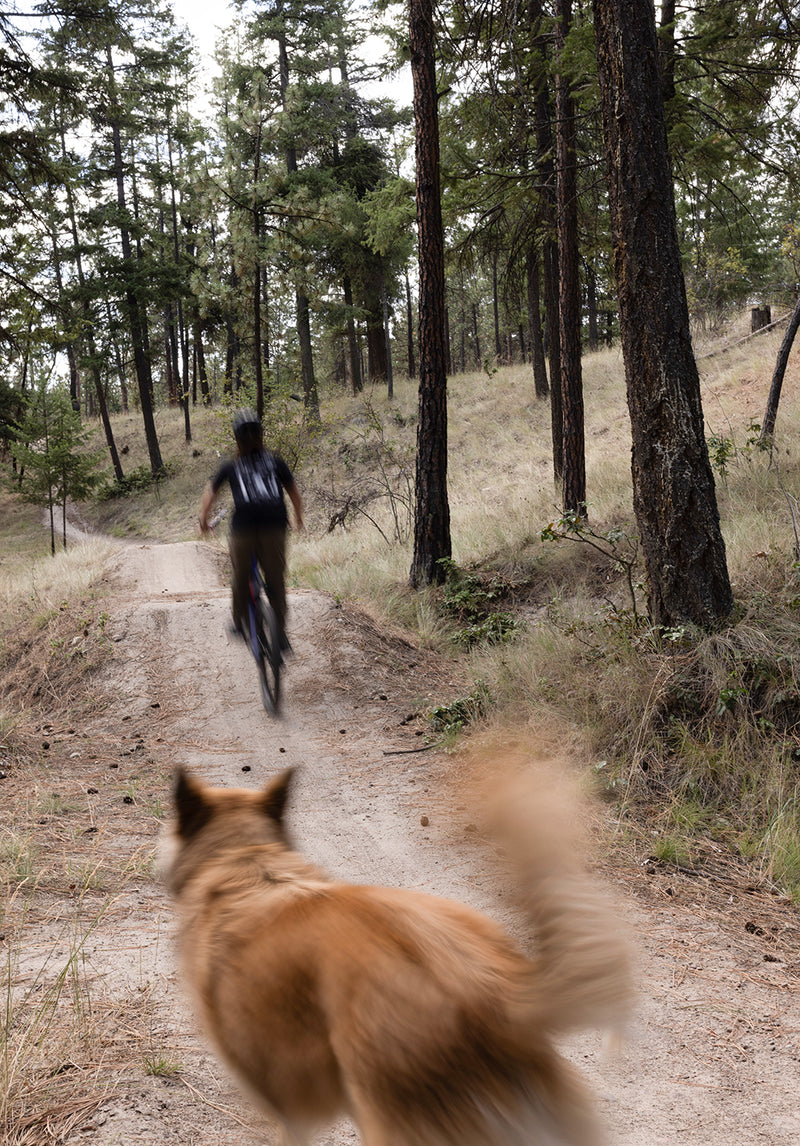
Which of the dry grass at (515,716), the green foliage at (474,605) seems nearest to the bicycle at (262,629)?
the dry grass at (515,716)

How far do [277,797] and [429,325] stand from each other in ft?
30.3

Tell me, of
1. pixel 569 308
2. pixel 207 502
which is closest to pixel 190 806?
pixel 207 502

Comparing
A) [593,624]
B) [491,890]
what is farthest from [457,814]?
[593,624]

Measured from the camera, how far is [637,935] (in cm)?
342

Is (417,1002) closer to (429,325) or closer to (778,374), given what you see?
(429,325)

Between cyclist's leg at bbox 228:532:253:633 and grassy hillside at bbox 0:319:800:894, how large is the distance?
2052 mm

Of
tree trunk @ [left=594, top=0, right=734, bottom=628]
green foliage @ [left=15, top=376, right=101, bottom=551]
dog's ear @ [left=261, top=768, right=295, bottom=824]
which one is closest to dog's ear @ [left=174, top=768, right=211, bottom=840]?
dog's ear @ [left=261, top=768, right=295, bottom=824]

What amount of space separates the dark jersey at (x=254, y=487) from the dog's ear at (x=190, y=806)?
15.4 feet

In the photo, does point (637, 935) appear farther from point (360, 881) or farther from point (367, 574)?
point (367, 574)

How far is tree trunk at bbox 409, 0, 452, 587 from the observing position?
9766 millimetres

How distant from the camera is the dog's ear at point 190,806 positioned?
6.85ft

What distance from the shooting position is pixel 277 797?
2188 mm

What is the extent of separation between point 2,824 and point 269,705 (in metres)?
2.81

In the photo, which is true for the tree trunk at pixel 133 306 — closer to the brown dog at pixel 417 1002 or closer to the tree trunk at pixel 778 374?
the tree trunk at pixel 778 374
